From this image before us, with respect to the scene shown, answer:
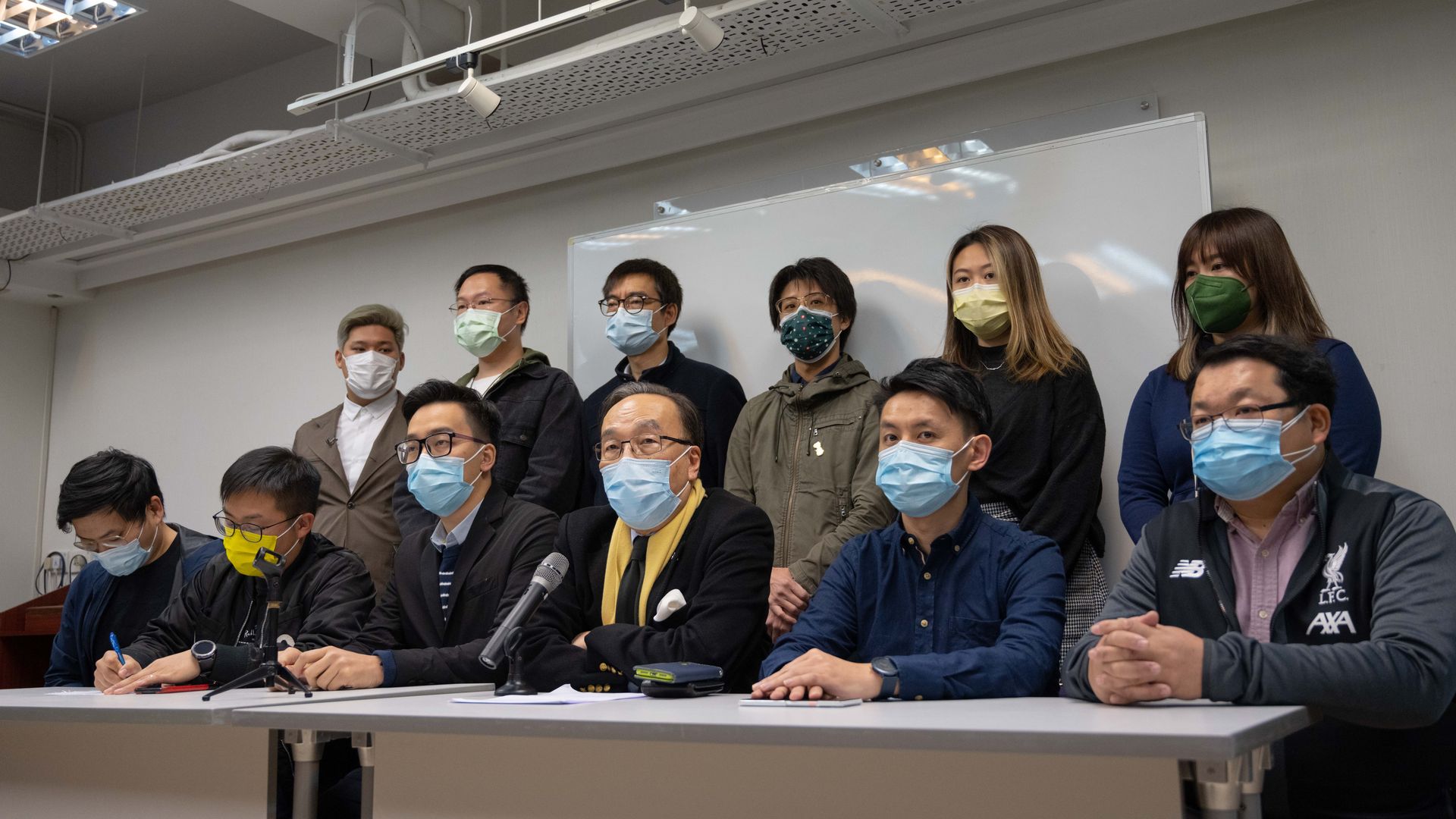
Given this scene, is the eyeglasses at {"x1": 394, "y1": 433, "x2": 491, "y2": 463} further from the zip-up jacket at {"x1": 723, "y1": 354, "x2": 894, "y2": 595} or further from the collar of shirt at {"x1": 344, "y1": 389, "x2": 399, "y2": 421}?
the collar of shirt at {"x1": 344, "y1": 389, "x2": 399, "y2": 421}

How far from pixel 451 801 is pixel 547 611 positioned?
28.8 inches

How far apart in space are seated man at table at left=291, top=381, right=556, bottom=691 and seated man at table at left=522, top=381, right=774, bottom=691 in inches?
6.1

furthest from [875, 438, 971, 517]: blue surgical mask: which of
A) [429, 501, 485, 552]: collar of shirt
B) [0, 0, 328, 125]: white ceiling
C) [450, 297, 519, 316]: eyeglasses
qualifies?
[0, 0, 328, 125]: white ceiling

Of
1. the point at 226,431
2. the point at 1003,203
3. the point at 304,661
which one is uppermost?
the point at 1003,203

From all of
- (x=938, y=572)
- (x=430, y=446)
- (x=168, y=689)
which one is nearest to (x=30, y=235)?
(x=430, y=446)

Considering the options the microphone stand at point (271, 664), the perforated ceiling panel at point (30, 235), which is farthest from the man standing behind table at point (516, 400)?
the perforated ceiling panel at point (30, 235)

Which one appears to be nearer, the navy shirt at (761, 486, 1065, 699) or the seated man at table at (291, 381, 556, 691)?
the navy shirt at (761, 486, 1065, 699)

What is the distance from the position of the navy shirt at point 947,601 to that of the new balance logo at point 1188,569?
0.78 ft

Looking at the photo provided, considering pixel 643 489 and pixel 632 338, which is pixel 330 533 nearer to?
pixel 632 338

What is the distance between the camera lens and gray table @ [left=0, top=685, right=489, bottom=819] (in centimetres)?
199

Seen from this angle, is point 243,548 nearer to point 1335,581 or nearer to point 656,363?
point 656,363

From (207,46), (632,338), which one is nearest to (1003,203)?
(632,338)

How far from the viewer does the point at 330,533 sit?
377 centimetres

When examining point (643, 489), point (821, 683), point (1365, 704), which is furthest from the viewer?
point (643, 489)
